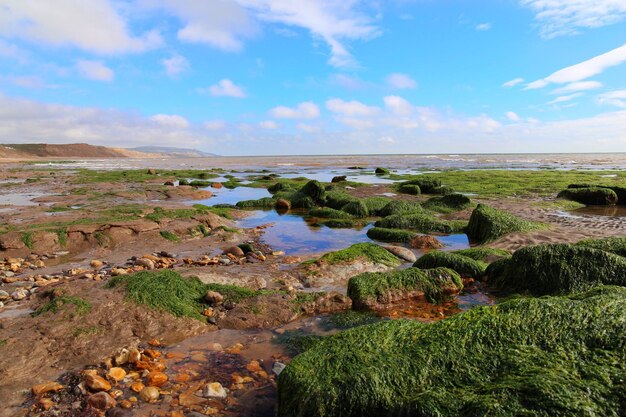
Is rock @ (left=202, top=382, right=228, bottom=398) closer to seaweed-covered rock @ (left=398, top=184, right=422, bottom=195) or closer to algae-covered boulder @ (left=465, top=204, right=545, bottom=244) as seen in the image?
algae-covered boulder @ (left=465, top=204, right=545, bottom=244)

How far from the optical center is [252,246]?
9.35 meters

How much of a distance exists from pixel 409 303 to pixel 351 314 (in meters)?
1.04

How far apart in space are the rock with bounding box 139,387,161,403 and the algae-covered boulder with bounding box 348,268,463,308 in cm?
306

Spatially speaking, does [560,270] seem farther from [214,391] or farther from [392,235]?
[214,391]

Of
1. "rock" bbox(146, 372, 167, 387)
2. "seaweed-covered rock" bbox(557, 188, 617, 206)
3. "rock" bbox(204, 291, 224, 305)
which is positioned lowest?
"rock" bbox(146, 372, 167, 387)

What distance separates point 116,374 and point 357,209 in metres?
11.4

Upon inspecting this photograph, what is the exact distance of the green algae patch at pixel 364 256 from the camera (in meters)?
7.69

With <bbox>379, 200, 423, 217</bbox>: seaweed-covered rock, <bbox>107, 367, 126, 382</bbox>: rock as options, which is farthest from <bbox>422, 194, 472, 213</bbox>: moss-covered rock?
<bbox>107, 367, 126, 382</bbox>: rock

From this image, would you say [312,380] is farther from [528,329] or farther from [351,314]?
[351,314]

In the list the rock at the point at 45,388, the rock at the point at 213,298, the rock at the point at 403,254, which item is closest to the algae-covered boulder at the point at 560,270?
the rock at the point at 403,254

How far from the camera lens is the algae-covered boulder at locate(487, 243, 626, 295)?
578 centimetres

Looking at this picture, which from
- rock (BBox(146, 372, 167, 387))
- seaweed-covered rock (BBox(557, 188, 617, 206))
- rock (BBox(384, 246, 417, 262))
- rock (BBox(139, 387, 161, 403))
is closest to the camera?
rock (BBox(139, 387, 161, 403))

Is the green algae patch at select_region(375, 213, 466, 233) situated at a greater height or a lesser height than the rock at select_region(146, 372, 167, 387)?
greater

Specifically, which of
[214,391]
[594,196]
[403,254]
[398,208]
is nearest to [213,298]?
[214,391]
